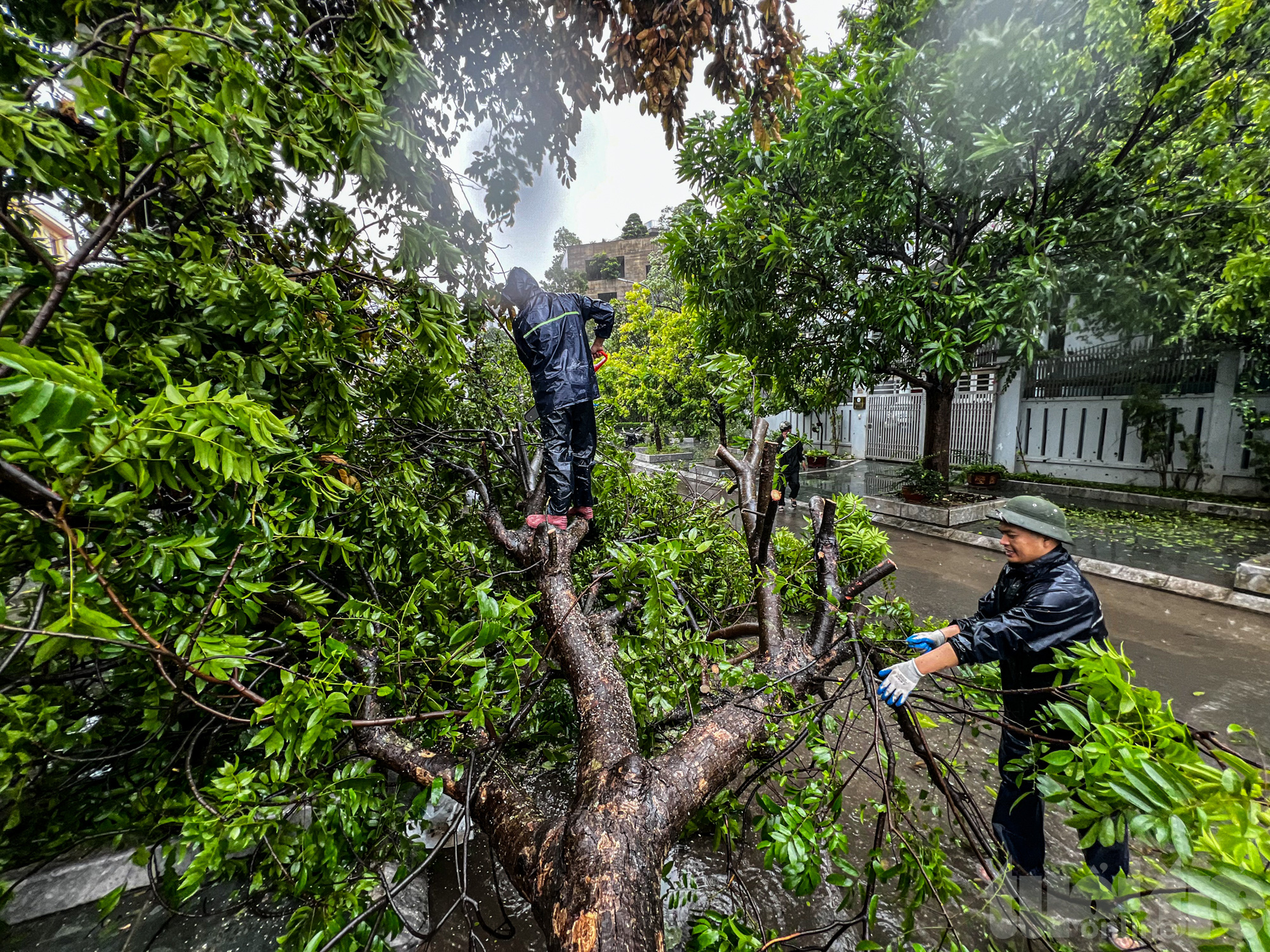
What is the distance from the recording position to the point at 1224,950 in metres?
0.72

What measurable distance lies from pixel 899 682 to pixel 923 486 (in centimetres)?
812

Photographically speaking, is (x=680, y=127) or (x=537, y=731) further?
(x=680, y=127)

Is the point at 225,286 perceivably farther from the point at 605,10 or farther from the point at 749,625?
the point at 605,10

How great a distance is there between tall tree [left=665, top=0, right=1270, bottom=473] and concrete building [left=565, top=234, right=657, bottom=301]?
25861 millimetres

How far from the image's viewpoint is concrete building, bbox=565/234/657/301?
3309cm

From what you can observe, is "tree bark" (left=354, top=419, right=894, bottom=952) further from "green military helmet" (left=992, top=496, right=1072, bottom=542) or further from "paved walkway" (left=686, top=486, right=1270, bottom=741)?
"paved walkway" (left=686, top=486, right=1270, bottom=741)

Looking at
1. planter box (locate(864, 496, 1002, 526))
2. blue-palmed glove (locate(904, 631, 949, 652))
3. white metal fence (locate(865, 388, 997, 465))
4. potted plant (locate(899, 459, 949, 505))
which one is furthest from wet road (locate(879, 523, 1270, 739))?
white metal fence (locate(865, 388, 997, 465))

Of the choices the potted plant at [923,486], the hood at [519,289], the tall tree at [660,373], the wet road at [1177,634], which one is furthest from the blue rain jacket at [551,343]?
the potted plant at [923,486]

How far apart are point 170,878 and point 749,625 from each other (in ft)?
7.66

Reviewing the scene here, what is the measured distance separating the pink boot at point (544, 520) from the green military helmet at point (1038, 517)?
232 cm

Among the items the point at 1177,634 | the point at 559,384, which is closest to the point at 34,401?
the point at 559,384

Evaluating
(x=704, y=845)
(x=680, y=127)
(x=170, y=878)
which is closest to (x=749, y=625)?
(x=704, y=845)

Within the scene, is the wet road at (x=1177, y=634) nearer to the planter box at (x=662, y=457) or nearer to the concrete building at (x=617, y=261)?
the planter box at (x=662, y=457)

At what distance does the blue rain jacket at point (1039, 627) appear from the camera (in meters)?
1.94
